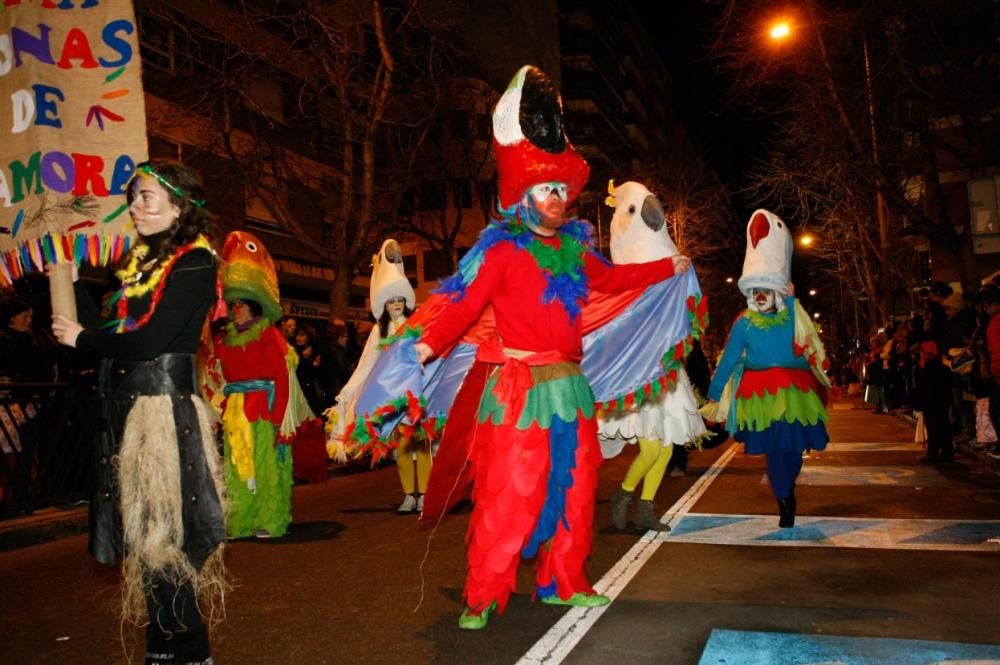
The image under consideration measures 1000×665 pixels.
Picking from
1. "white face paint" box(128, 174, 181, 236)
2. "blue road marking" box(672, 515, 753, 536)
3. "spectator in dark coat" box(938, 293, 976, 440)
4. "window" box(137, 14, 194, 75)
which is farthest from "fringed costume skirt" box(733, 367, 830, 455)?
"window" box(137, 14, 194, 75)

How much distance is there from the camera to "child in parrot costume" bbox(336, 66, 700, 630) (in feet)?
14.1

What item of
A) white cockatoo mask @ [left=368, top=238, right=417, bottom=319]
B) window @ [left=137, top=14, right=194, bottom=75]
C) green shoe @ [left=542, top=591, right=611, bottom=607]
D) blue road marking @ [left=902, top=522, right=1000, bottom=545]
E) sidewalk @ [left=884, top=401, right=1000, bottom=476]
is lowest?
sidewalk @ [left=884, top=401, right=1000, bottom=476]

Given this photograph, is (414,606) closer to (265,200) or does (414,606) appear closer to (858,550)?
(858,550)

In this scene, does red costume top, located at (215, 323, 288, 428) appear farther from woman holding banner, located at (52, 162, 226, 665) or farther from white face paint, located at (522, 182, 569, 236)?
woman holding banner, located at (52, 162, 226, 665)

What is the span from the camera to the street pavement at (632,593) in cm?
398

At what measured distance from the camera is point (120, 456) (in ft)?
10.9

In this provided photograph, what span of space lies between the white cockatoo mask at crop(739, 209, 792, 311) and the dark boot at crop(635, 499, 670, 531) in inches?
69.4

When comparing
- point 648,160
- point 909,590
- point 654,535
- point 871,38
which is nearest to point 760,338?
point 654,535

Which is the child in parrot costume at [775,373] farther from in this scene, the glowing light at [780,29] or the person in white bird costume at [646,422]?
the glowing light at [780,29]

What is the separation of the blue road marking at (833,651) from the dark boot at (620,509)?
2858 millimetres

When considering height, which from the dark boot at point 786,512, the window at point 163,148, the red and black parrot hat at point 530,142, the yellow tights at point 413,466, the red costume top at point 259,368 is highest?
the window at point 163,148

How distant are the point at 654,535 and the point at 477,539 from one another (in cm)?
270

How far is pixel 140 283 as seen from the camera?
11.3 feet

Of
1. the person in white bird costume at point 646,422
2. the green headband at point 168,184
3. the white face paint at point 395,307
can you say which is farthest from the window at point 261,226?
the green headband at point 168,184
